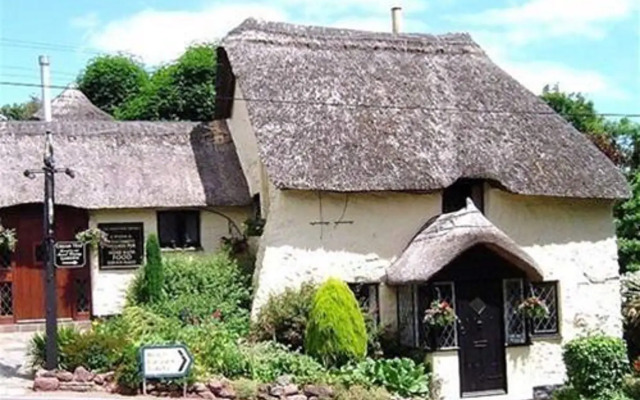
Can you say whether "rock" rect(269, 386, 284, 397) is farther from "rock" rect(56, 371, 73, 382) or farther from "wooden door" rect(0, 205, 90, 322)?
"wooden door" rect(0, 205, 90, 322)

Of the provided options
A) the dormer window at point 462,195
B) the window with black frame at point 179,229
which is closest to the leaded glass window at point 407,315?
the dormer window at point 462,195

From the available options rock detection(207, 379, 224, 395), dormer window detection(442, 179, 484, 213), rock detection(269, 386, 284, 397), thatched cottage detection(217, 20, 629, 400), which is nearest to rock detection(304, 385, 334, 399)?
rock detection(269, 386, 284, 397)

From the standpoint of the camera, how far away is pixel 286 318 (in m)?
19.2

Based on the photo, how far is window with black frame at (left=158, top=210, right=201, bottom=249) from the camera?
2233 centimetres

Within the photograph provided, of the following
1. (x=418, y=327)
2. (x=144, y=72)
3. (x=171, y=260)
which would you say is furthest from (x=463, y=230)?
(x=144, y=72)

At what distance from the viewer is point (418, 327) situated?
63.4 ft

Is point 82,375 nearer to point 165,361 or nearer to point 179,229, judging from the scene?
point 165,361

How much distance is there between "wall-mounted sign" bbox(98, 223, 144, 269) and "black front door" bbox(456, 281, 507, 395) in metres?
7.61

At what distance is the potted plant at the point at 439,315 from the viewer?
18.5m

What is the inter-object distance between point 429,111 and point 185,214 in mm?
6348

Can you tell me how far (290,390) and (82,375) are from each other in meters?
3.55

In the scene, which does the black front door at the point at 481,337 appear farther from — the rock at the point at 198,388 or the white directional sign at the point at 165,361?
the white directional sign at the point at 165,361

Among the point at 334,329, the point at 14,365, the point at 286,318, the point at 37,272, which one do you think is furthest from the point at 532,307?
the point at 37,272

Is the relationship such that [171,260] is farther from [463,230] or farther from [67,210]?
[463,230]
